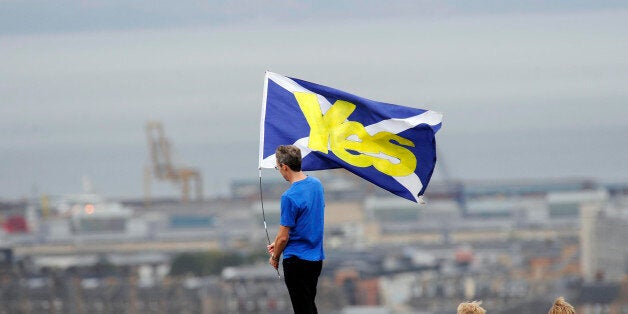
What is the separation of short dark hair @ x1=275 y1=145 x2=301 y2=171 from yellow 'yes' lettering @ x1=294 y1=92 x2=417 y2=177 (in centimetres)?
67

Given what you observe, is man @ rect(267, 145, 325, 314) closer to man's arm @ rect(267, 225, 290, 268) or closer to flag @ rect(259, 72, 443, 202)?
man's arm @ rect(267, 225, 290, 268)

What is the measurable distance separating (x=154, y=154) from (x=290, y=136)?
390 ft

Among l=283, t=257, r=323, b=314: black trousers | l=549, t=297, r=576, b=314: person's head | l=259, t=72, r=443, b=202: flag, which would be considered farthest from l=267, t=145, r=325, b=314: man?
l=549, t=297, r=576, b=314: person's head

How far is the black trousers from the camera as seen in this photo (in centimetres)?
718

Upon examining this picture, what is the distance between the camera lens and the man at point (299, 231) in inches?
277

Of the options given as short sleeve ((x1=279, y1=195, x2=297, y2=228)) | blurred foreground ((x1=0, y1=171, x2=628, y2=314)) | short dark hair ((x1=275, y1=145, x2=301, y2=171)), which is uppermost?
short dark hair ((x1=275, y1=145, x2=301, y2=171))

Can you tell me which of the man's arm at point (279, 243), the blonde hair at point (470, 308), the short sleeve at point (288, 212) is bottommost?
the blonde hair at point (470, 308)

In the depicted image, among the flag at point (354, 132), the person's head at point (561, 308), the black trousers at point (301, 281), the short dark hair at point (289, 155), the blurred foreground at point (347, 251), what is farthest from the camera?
the blurred foreground at point (347, 251)

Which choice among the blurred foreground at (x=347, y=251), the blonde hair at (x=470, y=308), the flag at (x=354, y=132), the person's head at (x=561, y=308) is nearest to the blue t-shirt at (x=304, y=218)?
the flag at (x=354, y=132)

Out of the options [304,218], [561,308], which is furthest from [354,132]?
[561,308]

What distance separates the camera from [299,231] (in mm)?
7113

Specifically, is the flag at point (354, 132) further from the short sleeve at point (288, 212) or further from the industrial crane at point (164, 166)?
the industrial crane at point (164, 166)

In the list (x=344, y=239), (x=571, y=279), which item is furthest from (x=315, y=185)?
(x=344, y=239)

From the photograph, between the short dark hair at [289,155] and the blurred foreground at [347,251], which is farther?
the blurred foreground at [347,251]
